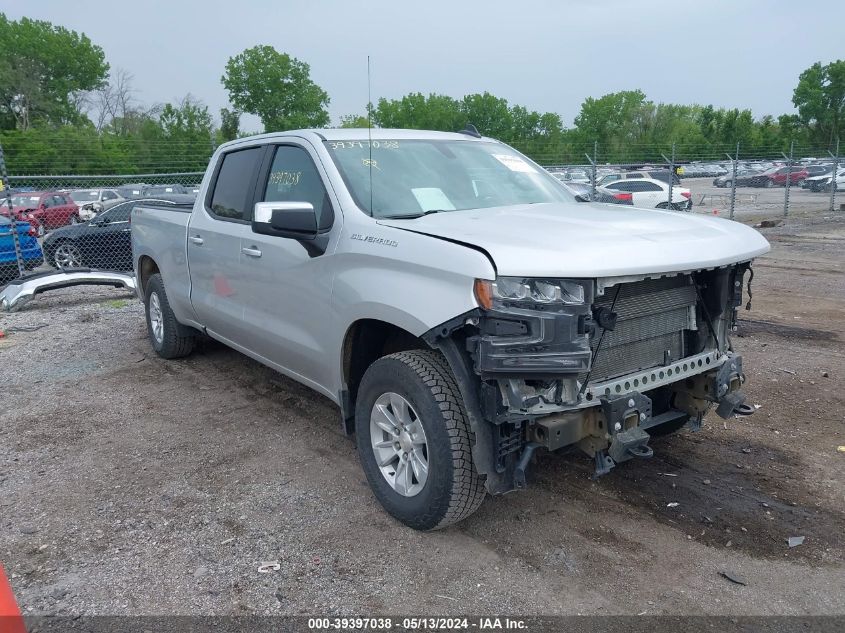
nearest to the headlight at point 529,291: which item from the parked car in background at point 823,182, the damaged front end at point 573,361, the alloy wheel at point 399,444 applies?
the damaged front end at point 573,361

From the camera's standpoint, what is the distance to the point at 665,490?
411 cm

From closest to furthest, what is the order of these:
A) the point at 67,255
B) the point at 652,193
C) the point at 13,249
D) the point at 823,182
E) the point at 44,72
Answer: the point at 13,249, the point at 67,255, the point at 652,193, the point at 823,182, the point at 44,72

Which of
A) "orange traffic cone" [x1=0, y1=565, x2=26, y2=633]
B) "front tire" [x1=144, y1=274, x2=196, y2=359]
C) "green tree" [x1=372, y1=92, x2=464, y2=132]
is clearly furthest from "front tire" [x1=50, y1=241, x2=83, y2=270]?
"green tree" [x1=372, y1=92, x2=464, y2=132]

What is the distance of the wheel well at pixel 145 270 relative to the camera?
7020mm

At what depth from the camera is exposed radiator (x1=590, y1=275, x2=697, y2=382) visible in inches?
134

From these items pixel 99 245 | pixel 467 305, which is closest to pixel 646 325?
pixel 467 305

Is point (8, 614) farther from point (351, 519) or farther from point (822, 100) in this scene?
point (822, 100)

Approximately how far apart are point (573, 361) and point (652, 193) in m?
24.2

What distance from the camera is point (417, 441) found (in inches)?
140

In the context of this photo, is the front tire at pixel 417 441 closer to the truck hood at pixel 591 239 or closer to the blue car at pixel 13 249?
the truck hood at pixel 591 239

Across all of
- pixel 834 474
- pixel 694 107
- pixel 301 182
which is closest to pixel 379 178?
pixel 301 182

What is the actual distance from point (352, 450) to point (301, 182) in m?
1.76

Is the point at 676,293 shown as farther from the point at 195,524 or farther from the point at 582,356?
the point at 195,524

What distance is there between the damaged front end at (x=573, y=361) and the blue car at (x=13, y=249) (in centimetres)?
1062
